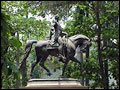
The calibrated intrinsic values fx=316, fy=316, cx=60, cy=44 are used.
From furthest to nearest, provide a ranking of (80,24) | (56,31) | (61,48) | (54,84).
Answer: (80,24) < (56,31) < (61,48) < (54,84)

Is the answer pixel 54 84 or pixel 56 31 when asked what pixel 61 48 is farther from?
pixel 54 84

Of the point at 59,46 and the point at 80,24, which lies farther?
the point at 80,24

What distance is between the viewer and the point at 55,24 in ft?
45.4

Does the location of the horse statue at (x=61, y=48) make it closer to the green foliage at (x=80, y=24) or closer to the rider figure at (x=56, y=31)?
the rider figure at (x=56, y=31)

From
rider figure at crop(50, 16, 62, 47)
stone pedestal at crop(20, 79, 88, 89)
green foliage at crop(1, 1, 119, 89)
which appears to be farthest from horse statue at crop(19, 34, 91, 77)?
green foliage at crop(1, 1, 119, 89)

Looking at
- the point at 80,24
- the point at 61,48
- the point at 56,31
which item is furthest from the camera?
the point at 80,24

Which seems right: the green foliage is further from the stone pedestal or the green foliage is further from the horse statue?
the stone pedestal

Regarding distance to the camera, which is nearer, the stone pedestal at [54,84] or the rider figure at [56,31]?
the stone pedestal at [54,84]

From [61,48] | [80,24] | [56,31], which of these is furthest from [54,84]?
[80,24]

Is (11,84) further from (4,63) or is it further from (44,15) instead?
(4,63)

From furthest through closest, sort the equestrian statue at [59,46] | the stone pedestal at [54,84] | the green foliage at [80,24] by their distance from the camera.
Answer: the green foliage at [80,24] → the equestrian statue at [59,46] → the stone pedestal at [54,84]

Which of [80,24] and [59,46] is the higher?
[80,24]

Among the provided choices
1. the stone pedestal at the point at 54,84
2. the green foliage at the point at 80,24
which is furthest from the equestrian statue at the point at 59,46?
the green foliage at the point at 80,24

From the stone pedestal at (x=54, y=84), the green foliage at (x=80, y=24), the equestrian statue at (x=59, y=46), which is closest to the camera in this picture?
the stone pedestal at (x=54, y=84)
